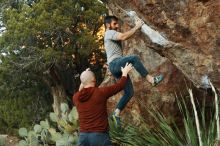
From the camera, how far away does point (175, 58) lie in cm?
879

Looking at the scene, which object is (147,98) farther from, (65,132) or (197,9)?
(197,9)

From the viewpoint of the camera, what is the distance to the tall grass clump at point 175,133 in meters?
8.08

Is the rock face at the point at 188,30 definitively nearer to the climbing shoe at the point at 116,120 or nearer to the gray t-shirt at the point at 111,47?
the gray t-shirt at the point at 111,47

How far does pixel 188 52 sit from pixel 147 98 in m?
2.50

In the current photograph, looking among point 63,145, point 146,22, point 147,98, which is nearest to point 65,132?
point 63,145

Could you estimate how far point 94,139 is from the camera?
7699mm

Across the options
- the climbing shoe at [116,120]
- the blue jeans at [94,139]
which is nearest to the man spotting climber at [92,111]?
the blue jeans at [94,139]

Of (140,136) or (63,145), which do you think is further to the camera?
(63,145)

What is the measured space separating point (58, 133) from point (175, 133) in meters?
2.98

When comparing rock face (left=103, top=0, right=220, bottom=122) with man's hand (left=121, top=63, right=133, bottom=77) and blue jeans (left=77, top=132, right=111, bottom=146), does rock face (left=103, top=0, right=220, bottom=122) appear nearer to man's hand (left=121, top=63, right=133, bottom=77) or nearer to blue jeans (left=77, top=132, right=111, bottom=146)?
man's hand (left=121, top=63, right=133, bottom=77)

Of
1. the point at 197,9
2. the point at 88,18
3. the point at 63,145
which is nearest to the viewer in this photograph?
the point at 197,9

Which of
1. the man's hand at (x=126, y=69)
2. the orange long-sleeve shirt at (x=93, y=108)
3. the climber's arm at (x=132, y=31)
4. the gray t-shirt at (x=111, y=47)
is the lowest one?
the orange long-sleeve shirt at (x=93, y=108)

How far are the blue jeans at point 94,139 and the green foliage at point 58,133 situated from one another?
116 inches

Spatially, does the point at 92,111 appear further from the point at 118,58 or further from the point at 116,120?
the point at 116,120
